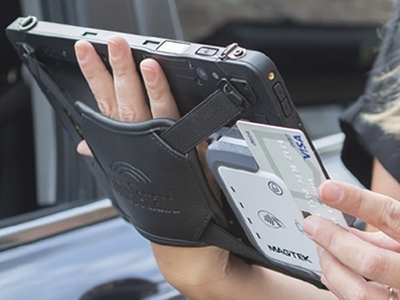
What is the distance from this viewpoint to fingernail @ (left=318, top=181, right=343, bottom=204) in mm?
603

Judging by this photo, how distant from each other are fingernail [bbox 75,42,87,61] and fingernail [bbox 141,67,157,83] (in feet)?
0.32

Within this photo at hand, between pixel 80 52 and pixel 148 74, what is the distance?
11 centimetres

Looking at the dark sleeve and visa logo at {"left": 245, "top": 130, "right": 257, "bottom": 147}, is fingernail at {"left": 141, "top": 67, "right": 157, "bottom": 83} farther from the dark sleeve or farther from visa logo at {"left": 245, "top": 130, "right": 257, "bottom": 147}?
the dark sleeve

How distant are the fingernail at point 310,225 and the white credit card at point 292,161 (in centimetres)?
2

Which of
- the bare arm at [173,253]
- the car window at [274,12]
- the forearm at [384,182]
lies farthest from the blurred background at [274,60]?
the forearm at [384,182]

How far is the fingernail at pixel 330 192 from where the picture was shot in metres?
0.60

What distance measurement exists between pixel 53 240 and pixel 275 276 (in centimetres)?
40

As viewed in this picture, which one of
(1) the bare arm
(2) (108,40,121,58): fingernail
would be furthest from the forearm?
(2) (108,40,121,58): fingernail

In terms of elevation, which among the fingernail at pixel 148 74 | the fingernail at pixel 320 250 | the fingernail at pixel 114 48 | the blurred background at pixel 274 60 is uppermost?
the fingernail at pixel 114 48

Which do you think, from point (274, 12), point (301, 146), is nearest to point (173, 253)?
point (301, 146)

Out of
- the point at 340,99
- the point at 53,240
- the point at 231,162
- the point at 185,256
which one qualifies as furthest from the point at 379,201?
the point at 340,99

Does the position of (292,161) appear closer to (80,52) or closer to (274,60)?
(80,52)

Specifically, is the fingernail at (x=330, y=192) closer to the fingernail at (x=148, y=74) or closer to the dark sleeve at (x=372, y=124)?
the fingernail at (x=148, y=74)

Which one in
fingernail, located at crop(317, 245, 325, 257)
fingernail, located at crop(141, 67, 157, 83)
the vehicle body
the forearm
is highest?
fingernail, located at crop(141, 67, 157, 83)
